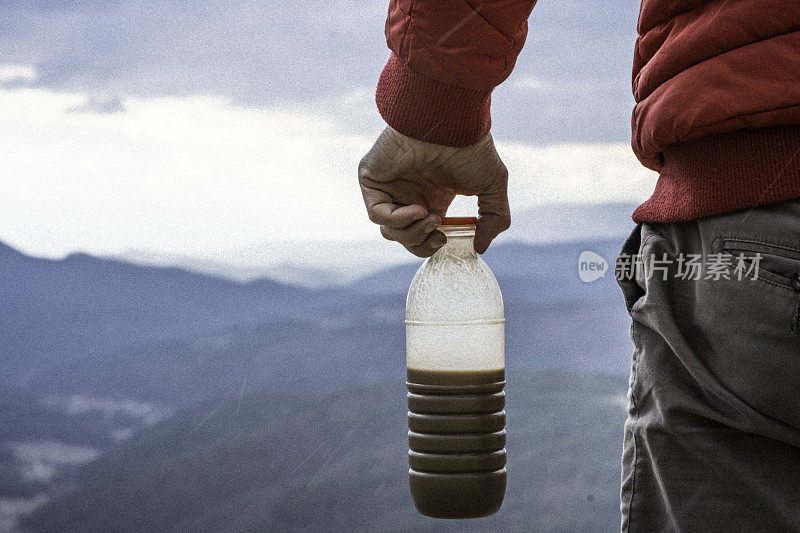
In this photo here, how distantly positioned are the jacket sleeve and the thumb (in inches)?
5.2

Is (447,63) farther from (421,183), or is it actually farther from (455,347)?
(455,347)

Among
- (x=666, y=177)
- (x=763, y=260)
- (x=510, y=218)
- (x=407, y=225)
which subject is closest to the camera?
(x=763, y=260)

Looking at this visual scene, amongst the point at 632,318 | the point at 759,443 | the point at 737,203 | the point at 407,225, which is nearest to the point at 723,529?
the point at 759,443

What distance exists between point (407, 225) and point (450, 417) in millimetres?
415

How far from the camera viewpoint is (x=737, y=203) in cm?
87

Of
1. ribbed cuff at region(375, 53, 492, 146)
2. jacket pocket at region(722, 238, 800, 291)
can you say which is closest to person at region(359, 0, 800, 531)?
jacket pocket at region(722, 238, 800, 291)

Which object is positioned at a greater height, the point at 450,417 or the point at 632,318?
the point at 632,318

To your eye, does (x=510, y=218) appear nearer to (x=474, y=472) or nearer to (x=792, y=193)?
(x=474, y=472)

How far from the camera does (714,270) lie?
0.88 m

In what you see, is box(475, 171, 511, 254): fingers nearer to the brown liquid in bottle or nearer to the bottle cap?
the bottle cap

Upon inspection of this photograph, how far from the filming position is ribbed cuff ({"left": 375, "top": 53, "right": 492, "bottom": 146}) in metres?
1.20

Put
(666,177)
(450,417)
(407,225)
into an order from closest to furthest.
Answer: (666,177), (407,225), (450,417)

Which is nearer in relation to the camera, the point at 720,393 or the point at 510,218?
the point at 720,393

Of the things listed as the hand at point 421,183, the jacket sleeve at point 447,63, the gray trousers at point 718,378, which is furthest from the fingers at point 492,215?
the gray trousers at point 718,378
